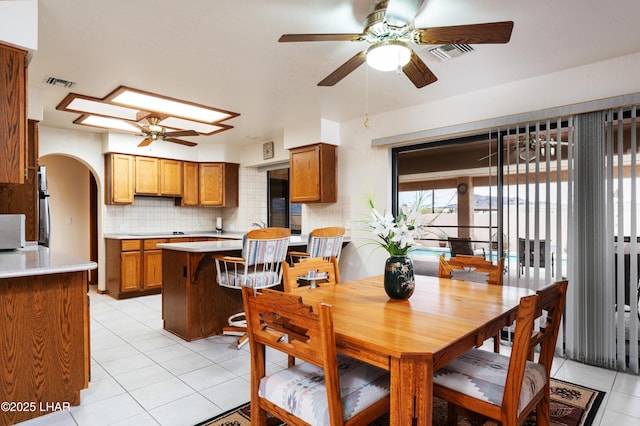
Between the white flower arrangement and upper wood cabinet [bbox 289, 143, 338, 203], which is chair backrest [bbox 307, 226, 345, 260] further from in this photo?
the white flower arrangement

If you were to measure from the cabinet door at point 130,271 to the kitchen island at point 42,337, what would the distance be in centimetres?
304

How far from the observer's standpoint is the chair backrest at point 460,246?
437cm

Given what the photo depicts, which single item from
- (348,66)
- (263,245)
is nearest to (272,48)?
(348,66)

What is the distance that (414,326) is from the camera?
1.44 m

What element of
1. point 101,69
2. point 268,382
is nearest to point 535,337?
point 268,382

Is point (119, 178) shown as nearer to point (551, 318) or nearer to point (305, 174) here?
point (305, 174)

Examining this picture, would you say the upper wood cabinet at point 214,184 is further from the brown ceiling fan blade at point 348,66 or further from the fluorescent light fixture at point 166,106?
the brown ceiling fan blade at point 348,66

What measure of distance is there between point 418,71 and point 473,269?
1437mm

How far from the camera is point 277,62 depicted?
9.59 ft

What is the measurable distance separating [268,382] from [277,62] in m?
2.40

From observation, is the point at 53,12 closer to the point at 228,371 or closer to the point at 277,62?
the point at 277,62

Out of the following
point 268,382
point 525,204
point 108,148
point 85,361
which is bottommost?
point 85,361

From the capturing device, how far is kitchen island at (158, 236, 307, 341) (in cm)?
335

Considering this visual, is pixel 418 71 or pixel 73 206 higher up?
pixel 418 71
